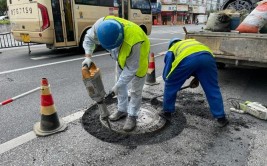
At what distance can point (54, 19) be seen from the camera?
7887mm

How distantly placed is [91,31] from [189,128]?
1.76 metres

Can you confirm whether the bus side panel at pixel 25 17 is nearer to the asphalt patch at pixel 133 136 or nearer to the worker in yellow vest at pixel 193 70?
the asphalt patch at pixel 133 136

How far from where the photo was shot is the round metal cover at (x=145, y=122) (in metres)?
3.13

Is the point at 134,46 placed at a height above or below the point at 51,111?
above

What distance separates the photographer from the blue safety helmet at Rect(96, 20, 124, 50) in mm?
2488

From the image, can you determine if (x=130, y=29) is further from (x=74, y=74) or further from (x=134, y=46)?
(x=74, y=74)

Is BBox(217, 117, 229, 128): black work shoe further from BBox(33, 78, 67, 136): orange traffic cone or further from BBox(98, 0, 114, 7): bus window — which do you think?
BBox(98, 0, 114, 7): bus window

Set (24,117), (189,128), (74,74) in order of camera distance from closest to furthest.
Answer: (189,128) < (24,117) < (74,74)

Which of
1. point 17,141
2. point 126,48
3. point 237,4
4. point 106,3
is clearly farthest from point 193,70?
point 106,3

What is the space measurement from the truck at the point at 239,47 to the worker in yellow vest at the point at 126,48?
2.20m

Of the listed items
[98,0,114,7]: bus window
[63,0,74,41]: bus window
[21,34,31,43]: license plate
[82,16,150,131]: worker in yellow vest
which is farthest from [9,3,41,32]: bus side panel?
[82,16,150,131]: worker in yellow vest

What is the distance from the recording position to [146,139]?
9.70 feet

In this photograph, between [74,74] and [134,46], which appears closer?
[134,46]

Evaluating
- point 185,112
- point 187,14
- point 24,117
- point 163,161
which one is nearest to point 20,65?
point 24,117
